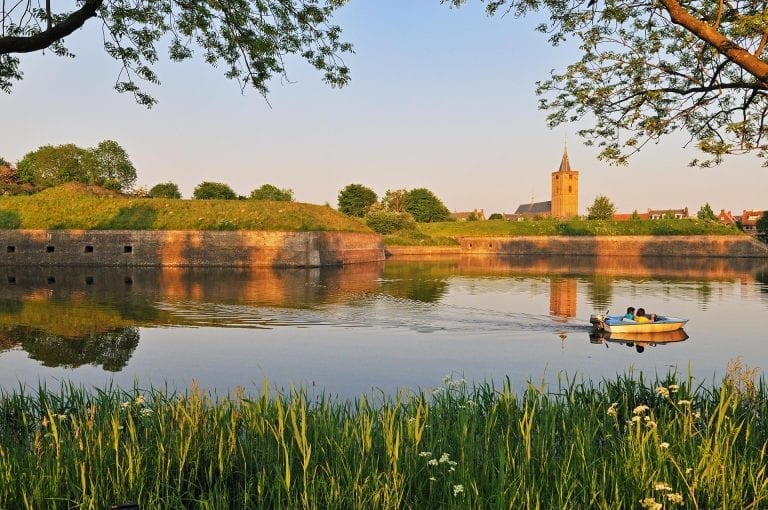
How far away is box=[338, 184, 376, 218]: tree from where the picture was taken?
364 feet

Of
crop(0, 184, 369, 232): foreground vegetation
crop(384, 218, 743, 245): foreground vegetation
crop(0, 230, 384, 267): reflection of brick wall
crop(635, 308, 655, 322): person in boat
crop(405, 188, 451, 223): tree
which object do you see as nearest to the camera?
crop(635, 308, 655, 322): person in boat

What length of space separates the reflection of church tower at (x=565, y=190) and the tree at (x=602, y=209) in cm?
2563

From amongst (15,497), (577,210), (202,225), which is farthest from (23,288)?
(577,210)

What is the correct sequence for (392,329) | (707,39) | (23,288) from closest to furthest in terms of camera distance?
(707,39) → (392,329) → (23,288)

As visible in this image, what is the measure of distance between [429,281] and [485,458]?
32.3m

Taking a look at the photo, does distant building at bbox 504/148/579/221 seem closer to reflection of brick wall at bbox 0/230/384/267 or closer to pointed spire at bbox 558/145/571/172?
pointed spire at bbox 558/145/571/172

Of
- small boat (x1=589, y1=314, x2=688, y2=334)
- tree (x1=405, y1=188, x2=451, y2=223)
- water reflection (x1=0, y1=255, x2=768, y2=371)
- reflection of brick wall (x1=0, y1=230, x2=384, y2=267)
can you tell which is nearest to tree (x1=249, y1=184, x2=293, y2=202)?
tree (x1=405, y1=188, x2=451, y2=223)

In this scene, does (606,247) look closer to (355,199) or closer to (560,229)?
(560,229)

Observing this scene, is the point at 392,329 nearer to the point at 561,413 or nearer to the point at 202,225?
the point at 561,413

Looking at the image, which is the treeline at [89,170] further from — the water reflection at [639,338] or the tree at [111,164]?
the water reflection at [639,338]

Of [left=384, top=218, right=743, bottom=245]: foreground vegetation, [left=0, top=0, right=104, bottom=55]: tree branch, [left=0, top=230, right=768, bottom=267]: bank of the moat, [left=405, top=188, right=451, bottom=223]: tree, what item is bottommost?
[left=0, top=230, right=768, bottom=267]: bank of the moat

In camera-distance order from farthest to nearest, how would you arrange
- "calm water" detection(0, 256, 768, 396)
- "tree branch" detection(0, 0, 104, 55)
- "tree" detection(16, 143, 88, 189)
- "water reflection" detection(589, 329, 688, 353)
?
"tree" detection(16, 143, 88, 189) → "water reflection" detection(589, 329, 688, 353) → "calm water" detection(0, 256, 768, 396) → "tree branch" detection(0, 0, 104, 55)

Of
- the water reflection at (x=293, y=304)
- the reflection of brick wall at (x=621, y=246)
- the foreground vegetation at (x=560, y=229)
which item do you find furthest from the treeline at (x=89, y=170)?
the water reflection at (x=293, y=304)

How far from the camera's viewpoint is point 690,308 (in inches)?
969
